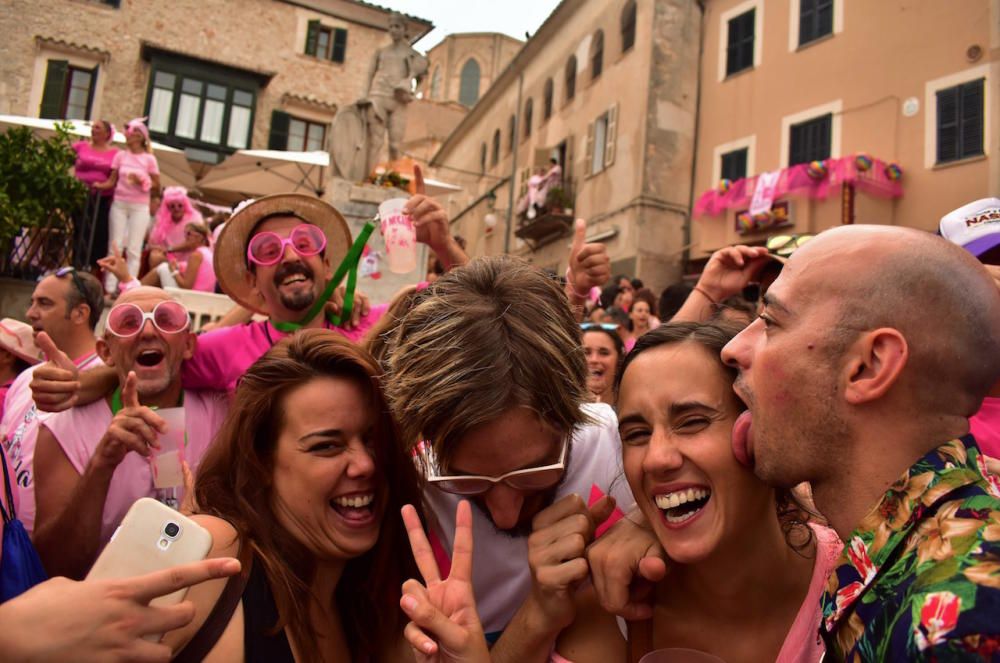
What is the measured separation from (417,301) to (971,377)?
Result: 5.29 feet

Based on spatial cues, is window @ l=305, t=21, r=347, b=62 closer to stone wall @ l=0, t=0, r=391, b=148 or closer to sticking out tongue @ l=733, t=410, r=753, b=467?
stone wall @ l=0, t=0, r=391, b=148

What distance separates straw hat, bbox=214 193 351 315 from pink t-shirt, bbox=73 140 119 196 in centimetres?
712

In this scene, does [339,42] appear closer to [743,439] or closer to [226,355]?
[226,355]

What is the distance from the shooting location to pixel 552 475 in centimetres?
202

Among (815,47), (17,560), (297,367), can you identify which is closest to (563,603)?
(297,367)

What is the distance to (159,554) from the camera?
1424 millimetres

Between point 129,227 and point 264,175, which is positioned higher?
point 264,175

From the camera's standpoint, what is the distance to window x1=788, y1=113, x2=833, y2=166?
14422 millimetres

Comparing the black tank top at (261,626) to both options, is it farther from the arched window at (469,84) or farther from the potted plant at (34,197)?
the arched window at (469,84)

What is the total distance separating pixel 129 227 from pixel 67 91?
55.0ft

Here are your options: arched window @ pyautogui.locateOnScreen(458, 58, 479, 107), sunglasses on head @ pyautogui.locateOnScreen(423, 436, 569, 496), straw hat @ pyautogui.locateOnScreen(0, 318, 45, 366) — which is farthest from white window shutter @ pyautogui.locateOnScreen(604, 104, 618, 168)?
arched window @ pyautogui.locateOnScreen(458, 58, 479, 107)

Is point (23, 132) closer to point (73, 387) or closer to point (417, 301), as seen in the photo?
point (73, 387)

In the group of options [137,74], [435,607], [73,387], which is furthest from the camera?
[137,74]

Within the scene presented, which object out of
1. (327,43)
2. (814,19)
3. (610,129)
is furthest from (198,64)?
(814,19)
